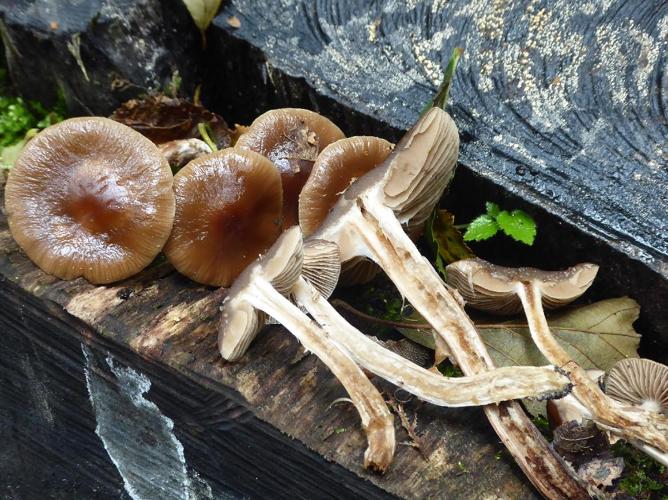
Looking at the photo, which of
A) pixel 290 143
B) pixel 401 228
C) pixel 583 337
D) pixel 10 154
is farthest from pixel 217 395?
pixel 10 154

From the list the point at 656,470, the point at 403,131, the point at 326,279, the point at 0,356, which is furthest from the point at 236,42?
the point at 656,470

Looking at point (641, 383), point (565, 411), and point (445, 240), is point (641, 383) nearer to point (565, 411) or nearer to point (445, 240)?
point (565, 411)

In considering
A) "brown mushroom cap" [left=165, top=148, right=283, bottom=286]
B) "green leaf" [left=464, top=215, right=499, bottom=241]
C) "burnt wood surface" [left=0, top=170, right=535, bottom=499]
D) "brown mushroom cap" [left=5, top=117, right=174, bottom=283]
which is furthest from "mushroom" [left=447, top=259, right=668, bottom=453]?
"brown mushroom cap" [left=5, top=117, right=174, bottom=283]

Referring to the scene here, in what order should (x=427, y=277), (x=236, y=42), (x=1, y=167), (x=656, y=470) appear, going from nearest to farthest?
(x=656, y=470) → (x=427, y=277) → (x=1, y=167) → (x=236, y=42)

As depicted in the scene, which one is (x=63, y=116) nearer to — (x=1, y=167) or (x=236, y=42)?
(x=1, y=167)

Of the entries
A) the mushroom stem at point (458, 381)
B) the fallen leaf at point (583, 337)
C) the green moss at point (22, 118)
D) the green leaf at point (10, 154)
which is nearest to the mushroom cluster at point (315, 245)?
the mushroom stem at point (458, 381)

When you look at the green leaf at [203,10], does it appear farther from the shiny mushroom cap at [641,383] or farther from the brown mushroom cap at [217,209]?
the shiny mushroom cap at [641,383]
